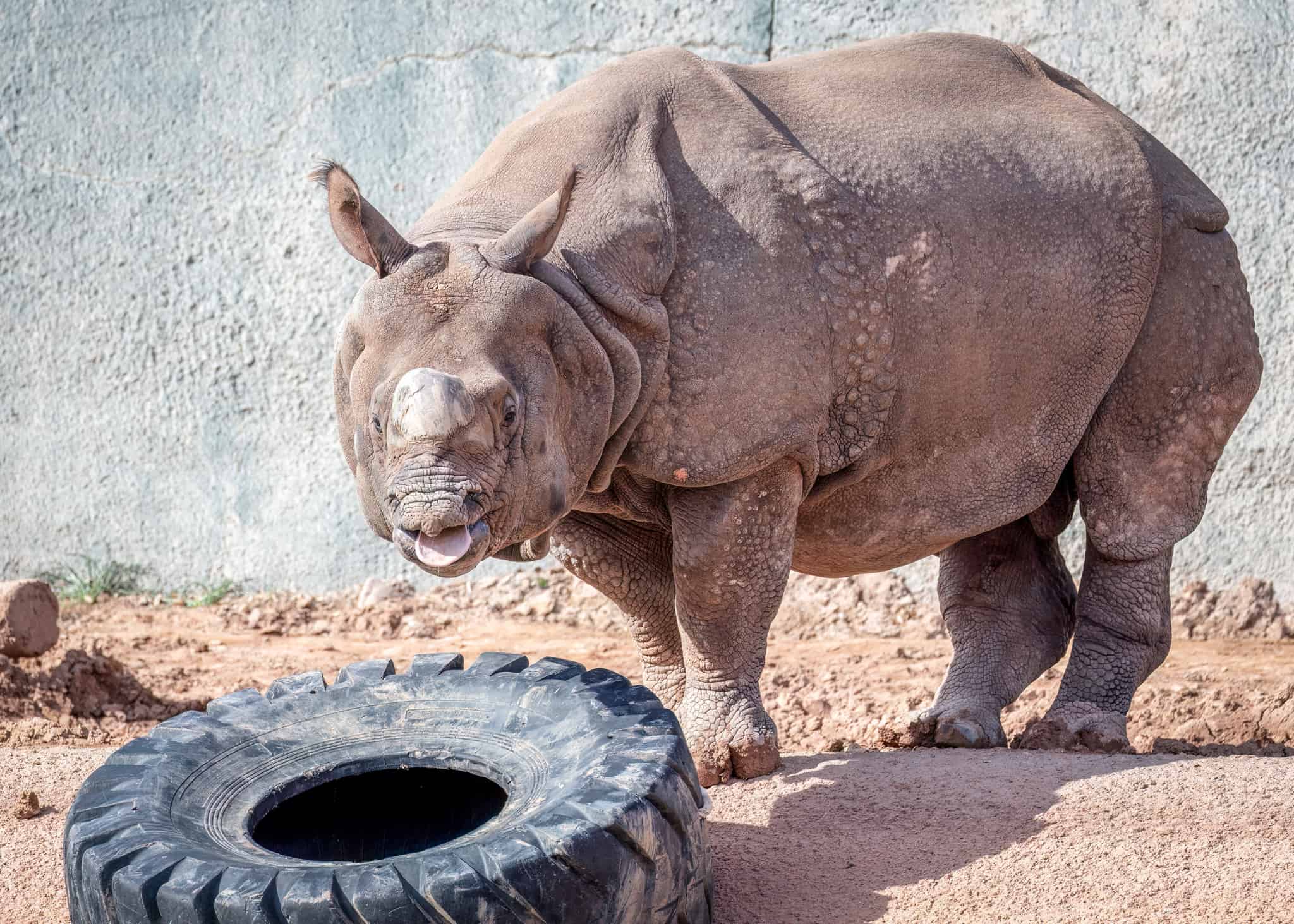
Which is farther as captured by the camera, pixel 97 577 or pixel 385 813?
pixel 97 577

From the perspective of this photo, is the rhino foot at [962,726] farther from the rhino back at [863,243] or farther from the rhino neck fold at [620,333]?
the rhino neck fold at [620,333]

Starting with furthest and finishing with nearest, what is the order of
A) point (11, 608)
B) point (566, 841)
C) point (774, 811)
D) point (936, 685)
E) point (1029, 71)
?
point (936, 685) < point (11, 608) < point (1029, 71) < point (774, 811) < point (566, 841)

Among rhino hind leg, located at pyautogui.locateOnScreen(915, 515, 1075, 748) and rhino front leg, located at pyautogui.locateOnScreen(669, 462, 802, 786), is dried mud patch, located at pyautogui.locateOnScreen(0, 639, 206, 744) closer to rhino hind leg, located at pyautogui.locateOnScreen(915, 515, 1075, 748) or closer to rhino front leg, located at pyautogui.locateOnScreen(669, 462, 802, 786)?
rhino front leg, located at pyautogui.locateOnScreen(669, 462, 802, 786)

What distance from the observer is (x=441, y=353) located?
3342 millimetres

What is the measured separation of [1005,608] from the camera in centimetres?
523

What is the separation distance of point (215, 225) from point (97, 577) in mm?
1845

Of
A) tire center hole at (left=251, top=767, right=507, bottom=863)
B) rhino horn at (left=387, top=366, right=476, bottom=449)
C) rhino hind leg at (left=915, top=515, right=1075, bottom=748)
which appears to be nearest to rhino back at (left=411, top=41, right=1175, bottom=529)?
rhino horn at (left=387, top=366, right=476, bottom=449)

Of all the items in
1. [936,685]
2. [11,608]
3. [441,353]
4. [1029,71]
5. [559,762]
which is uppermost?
[1029,71]

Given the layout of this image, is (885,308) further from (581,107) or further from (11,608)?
(11,608)

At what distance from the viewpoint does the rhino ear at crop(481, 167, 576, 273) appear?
137 inches

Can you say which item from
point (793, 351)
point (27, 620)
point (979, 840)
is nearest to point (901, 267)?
point (793, 351)

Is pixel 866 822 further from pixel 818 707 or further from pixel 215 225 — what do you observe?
pixel 215 225

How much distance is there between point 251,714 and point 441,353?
0.86m

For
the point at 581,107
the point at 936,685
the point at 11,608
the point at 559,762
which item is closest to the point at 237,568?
the point at 11,608
